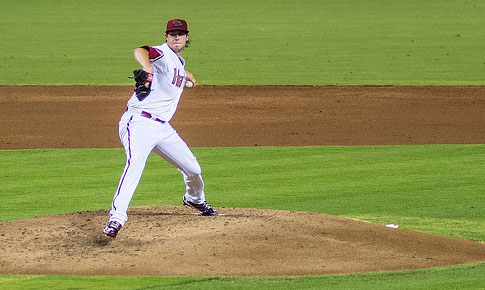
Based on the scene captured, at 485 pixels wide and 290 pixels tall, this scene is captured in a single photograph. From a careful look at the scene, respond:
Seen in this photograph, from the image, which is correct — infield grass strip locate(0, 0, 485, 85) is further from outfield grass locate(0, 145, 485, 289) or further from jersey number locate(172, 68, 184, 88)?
jersey number locate(172, 68, 184, 88)

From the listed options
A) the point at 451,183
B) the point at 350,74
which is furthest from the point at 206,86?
the point at 451,183

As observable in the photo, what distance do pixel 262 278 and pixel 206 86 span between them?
1672 centimetres

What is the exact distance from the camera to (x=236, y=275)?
842 cm

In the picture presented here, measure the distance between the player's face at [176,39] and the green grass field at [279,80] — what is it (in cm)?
228

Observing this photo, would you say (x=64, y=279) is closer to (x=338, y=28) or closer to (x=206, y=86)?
(x=206, y=86)

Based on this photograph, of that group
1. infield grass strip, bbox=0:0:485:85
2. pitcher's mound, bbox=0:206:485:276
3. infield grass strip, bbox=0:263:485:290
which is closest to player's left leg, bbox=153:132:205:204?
pitcher's mound, bbox=0:206:485:276

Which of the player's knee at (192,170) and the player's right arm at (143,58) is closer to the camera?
the player's right arm at (143,58)

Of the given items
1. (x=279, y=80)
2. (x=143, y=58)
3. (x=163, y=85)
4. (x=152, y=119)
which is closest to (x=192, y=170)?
(x=152, y=119)

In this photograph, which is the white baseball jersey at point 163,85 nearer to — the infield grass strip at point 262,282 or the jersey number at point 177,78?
the jersey number at point 177,78

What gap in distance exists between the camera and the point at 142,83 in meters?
9.05

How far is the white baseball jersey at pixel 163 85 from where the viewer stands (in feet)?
30.5

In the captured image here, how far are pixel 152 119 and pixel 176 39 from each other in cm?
76

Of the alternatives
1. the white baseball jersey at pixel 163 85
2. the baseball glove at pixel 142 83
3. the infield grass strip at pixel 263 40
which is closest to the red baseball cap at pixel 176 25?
the white baseball jersey at pixel 163 85

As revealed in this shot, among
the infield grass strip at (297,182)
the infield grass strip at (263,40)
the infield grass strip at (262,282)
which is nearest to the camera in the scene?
the infield grass strip at (262,282)
